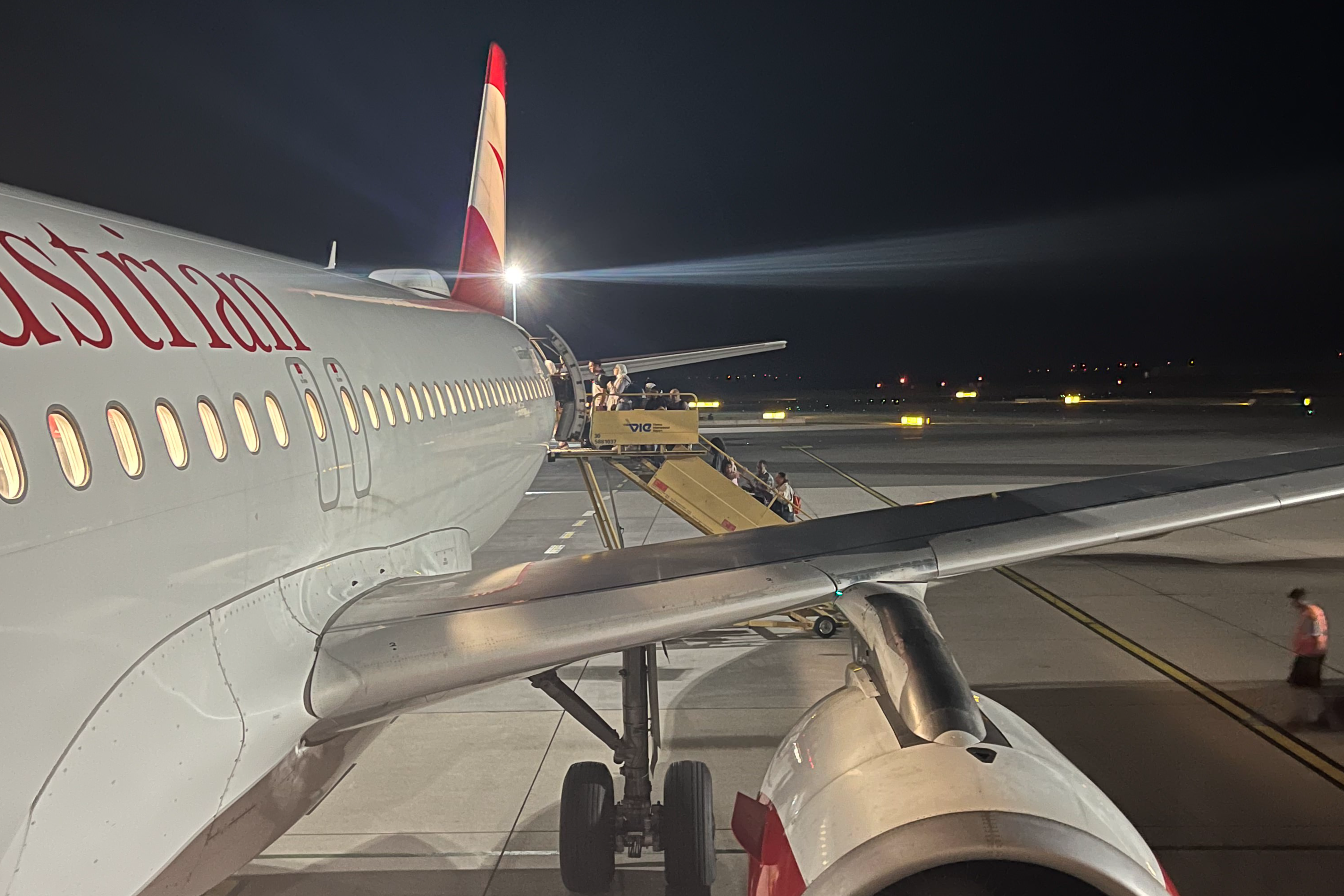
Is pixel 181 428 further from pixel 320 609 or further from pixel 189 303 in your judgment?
pixel 320 609

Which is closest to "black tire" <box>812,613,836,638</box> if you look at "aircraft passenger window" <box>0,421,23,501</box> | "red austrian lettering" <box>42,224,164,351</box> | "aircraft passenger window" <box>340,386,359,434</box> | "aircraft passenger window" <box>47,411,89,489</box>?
"aircraft passenger window" <box>340,386,359,434</box>

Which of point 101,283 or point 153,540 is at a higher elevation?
point 101,283

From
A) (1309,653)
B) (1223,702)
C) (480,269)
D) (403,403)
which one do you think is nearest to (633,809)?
(403,403)

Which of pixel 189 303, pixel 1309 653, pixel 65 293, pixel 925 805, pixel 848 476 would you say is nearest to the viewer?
pixel 65 293

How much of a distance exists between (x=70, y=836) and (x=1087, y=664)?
9.89 m

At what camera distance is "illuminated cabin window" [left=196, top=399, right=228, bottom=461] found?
427cm

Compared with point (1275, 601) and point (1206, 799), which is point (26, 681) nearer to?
point (1206, 799)

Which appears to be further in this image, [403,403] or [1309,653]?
[1309,653]

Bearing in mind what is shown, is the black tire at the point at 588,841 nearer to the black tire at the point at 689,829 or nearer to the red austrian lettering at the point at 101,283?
the black tire at the point at 689,829

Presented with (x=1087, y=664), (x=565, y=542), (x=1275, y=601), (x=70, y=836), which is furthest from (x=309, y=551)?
(x=565, y=542)

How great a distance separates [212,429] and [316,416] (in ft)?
4.06

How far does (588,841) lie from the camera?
6531 millimetres

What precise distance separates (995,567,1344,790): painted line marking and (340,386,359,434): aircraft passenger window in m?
7.21

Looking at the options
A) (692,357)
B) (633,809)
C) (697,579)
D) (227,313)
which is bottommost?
(633,809)
